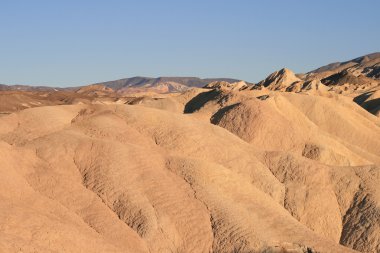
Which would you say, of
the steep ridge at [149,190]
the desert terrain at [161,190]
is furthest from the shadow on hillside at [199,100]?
the steep ridge at [149,190]

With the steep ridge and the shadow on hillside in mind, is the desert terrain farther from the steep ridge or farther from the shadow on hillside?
the shadow on hillside

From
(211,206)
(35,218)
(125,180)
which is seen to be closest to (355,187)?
(211,206)


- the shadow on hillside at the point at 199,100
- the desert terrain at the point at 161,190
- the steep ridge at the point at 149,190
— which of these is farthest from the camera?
the shadow on hillside at the point at 199,100

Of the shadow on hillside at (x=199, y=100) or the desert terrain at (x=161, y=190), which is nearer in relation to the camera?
the desert terrain at (x=161, y=190)

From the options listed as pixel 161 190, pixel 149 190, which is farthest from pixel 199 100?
pixel 149 190

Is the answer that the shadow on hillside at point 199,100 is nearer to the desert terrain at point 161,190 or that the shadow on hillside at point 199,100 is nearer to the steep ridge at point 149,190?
the desert terrain at point 161,190

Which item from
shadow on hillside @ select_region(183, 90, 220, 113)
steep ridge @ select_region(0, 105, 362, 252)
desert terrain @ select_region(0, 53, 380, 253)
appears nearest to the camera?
desert terrain @ select_region(0, 53, 380, 253)

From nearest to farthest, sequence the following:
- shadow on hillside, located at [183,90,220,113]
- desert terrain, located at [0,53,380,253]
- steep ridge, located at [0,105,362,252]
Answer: desert terrain, located at [0,53,380,253]
steep ridge, located at [0,105,362,252]
shadow on hillside, located at [183,90,220,113]

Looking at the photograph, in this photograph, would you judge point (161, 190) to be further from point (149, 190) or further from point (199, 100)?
point (199, 100)

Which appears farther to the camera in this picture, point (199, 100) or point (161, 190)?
point (199, 100)

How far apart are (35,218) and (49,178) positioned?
4548 millimetres

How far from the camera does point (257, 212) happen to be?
78.6 ft

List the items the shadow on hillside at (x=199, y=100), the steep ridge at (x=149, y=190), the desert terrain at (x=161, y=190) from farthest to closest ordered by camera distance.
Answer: the shadow on hillside at (x=199, y=100) → the steep ridge at (x=149, y=190) → the desert terrain at (x=161, y=190)

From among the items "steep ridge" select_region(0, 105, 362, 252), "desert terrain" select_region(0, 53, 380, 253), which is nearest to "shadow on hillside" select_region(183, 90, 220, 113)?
"desert terrain" select_region(0, 53, 380, 253)
